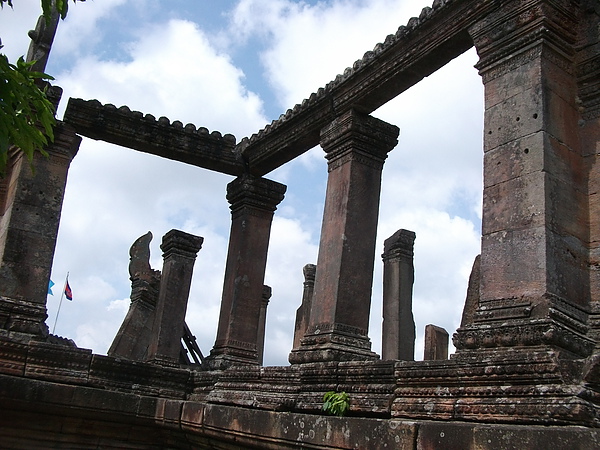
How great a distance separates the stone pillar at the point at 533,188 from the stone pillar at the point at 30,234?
6085 millimetres

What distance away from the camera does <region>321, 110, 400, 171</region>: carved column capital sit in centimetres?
849

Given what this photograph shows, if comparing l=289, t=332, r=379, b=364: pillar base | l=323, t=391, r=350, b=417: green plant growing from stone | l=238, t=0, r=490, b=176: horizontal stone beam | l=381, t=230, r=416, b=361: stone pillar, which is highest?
l=238, t=0, r=490, b=176: horizontal stone beam

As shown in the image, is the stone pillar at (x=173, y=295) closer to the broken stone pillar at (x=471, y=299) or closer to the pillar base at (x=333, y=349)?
the pillar base at (x=333, y=349)

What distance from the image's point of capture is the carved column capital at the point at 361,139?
27.9 feet

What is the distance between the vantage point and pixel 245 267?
11.1 metres

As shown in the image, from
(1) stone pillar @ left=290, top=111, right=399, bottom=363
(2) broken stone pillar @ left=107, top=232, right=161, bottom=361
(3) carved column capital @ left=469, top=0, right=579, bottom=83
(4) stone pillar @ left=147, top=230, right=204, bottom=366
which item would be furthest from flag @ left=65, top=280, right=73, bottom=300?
(3) carved column capital @ left=469, top=0, right=579, bottom=83

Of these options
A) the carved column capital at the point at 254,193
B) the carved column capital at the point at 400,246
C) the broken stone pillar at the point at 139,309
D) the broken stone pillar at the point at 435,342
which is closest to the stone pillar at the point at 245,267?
the carved column capital at the point at 254,193

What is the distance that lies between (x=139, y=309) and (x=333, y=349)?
9467 millimetres

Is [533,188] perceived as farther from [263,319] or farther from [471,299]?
[263,319]

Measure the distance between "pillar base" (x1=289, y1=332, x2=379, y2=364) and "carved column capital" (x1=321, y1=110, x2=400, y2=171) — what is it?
2380 millimetres

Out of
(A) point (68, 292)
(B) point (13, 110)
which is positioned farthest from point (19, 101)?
(A) point (68, 292)

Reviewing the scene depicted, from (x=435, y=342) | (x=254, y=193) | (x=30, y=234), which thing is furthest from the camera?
(x=435, y=342)

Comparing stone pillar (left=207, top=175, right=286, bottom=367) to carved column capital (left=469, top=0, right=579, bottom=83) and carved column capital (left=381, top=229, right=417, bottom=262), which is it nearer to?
carved column capital (left=381, top=229, right=417, bottom=262)

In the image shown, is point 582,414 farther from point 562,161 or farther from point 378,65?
point 378,65
